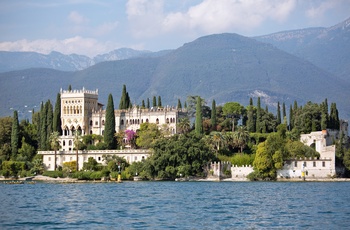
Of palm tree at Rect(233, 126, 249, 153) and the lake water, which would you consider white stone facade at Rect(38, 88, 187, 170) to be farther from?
the lake water

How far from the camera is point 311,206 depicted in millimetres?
53969

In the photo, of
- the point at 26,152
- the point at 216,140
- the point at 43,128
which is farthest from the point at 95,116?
the point at 216,140

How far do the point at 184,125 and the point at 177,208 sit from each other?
52.9 m

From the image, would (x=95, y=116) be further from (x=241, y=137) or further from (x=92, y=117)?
(x=241, y=137)

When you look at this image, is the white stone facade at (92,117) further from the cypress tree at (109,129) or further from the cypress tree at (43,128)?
the cypress tree at (109,129)

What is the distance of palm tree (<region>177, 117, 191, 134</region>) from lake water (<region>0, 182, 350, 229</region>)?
31.9 meters

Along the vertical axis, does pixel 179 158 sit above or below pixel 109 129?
below

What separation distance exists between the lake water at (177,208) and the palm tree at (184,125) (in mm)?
31916

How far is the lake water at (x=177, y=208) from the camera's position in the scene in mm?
43250

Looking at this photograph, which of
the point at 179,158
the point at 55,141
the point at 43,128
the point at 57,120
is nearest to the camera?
the point at 179,158

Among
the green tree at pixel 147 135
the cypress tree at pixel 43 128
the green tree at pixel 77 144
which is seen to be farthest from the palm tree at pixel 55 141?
the green tree at pixel 147 135

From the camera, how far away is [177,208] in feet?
173

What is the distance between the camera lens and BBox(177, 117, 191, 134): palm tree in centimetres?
10531

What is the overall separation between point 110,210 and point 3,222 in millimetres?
9330
